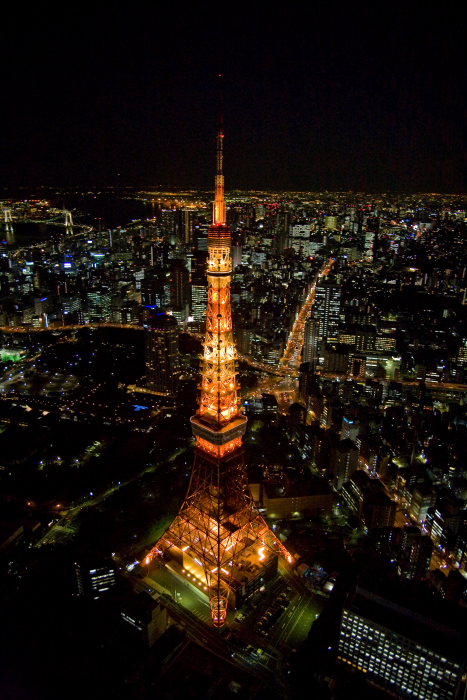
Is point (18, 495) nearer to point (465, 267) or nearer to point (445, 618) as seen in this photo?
point (445, 618)

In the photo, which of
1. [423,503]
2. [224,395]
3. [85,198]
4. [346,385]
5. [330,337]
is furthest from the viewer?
[85,198]

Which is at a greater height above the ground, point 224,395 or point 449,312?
point 224,395

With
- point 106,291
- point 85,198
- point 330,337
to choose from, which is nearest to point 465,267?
point 330,337

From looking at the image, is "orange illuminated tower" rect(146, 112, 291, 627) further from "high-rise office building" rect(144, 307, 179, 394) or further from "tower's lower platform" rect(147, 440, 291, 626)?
"high-rise office building" rect(144, 307, 179, 394)

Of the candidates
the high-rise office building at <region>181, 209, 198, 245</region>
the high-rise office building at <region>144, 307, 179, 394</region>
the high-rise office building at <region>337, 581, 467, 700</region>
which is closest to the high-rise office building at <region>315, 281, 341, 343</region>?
the high-rise office building at <region>144, 307, 179, 394</region>

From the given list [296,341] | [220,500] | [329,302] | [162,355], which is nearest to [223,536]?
[220,500]

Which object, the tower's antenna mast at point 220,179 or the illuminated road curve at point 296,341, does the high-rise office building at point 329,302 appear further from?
the tower's antenna mast at point 220,179
